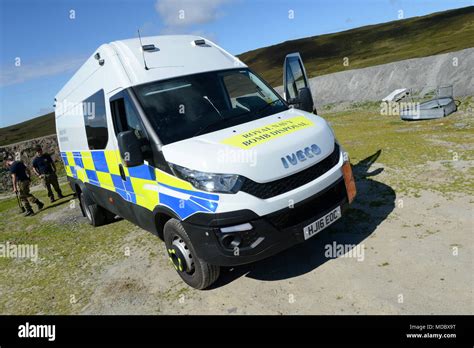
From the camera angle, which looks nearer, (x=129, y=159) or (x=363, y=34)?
(x=129, y=159)

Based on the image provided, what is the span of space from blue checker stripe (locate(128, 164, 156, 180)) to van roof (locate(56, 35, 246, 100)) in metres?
1.06

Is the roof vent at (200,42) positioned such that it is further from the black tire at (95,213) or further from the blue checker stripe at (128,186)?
the black tire at (95,213)

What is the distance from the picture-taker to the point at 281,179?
3791 millimetres

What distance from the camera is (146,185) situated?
Result: 4562mm

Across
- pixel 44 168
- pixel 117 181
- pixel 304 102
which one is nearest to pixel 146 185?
pixel 117 181

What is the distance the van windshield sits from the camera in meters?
4.32

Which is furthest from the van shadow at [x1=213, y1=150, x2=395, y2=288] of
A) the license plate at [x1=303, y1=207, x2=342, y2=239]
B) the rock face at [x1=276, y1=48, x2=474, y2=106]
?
the rock face at [x1=276, y1=48, x2=474, y2=106]

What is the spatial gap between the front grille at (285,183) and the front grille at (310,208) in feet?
0.64

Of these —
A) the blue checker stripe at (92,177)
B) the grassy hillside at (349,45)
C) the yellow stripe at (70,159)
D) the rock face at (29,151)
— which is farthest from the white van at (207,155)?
the grassy hillside at (349,45)

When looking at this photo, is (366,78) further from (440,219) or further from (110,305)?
(110,305)

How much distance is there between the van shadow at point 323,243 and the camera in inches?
175

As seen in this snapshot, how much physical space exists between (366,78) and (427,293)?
78.9 ft

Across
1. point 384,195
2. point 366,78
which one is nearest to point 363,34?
point 366,78
